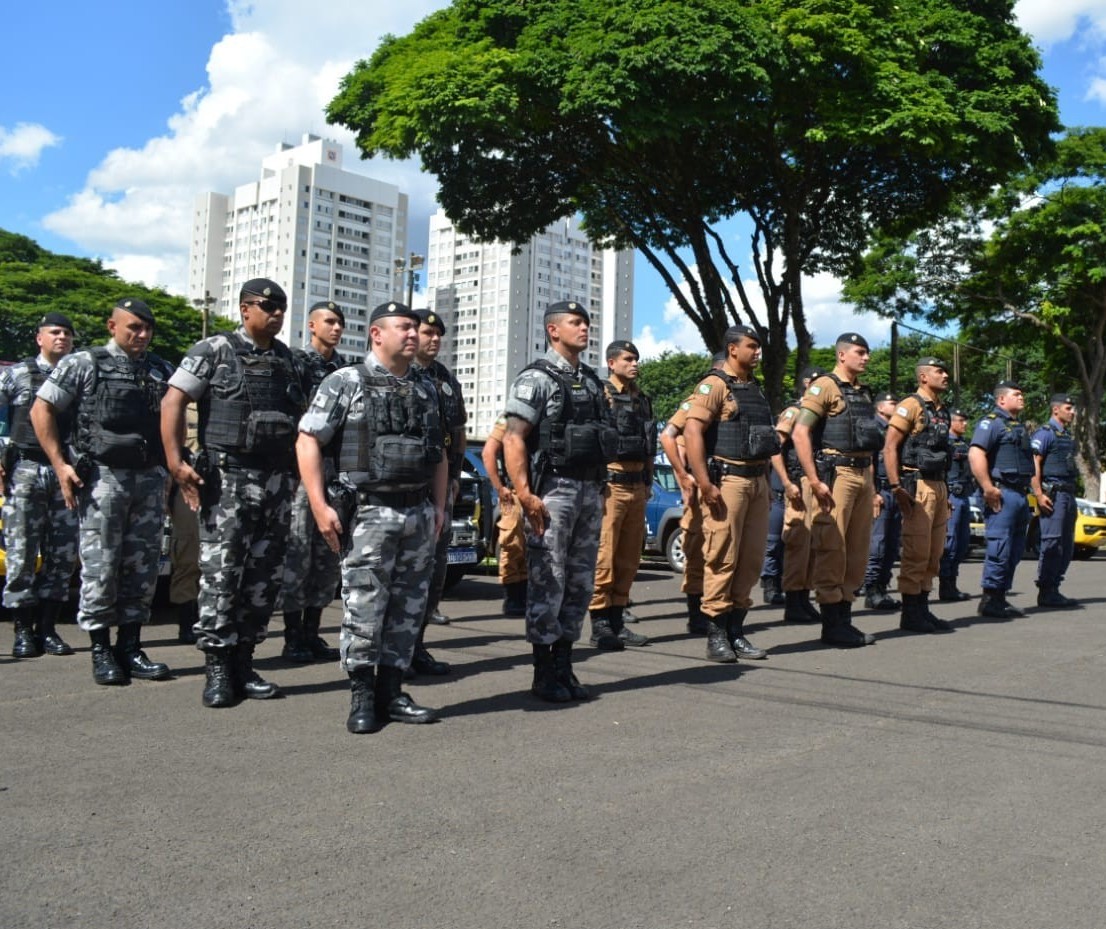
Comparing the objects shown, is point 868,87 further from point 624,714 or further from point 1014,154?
point 624,714

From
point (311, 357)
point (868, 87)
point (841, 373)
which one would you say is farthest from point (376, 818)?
point (868, 87)

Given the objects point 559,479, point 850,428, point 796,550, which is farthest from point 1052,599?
point 559,479

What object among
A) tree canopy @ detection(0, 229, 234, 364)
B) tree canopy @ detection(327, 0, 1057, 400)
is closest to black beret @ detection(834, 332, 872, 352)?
tree canopy @ detection(327, 0, 1057, 400)

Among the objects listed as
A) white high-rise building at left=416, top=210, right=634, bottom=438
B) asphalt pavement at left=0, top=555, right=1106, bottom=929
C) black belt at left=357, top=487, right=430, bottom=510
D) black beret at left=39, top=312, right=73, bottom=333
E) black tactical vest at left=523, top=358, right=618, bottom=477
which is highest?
white high-rise building at left=416, top=210, right=634, bottom=438

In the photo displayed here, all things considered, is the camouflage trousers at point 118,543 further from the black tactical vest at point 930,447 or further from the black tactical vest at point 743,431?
the black tactical vest at point 930,447

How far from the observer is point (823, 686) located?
6.44 meters

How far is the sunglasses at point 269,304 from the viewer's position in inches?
224

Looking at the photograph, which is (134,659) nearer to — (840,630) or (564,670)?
(564,670)

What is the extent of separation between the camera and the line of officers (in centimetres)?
522

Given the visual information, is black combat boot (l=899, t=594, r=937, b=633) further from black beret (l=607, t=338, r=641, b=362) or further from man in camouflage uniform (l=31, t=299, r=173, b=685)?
man in camouflage uniform (l=31, t=299, r=173, b=685)

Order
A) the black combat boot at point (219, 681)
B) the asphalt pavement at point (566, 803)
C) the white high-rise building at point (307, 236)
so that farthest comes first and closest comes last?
the white high-rise building at point (307, 236) → the black combat boot at point (219, 681) → the asphalt pavement at point (566, 803)

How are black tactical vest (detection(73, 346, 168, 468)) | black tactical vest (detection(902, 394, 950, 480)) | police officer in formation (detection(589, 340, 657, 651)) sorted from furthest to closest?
black tactical vest (detection(902, 394, 950, 480)) < police officer in formation (detection(589, 340, 657, 651)) < black tactical vest (detection(73, 346, 168, 468))

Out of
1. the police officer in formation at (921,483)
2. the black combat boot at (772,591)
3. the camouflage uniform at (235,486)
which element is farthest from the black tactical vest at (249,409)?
the black combat boot at (772,591)

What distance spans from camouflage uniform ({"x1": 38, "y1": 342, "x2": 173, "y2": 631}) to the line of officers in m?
0.01
